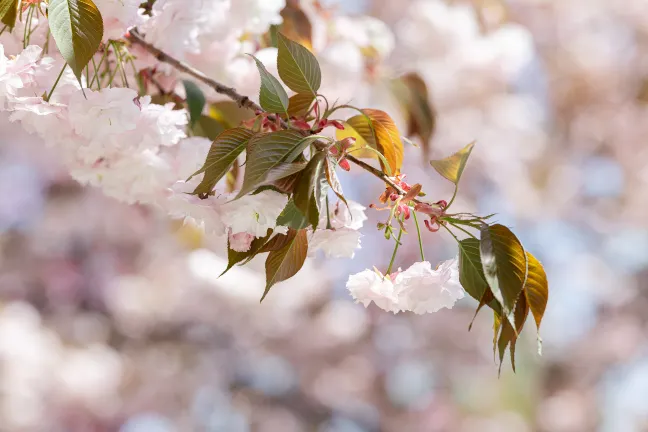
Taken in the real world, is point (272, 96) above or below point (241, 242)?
above

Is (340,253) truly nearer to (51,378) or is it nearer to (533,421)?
(51,378)

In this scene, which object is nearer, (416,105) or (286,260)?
(286,260)

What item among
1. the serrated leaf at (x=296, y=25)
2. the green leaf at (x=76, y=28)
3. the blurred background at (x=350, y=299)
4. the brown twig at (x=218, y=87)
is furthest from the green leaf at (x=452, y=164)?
the blurred background at (x=350, y=299)

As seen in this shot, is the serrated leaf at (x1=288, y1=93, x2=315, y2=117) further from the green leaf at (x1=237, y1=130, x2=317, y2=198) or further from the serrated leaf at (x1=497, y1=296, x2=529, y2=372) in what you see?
the serrated leaf at (x1=497, y1=296, x2=529, y2=372)

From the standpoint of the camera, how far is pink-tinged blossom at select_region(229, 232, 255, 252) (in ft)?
1.67

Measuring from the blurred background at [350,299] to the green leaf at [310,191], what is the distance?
78.9 inches

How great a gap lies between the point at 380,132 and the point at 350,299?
2.61 m

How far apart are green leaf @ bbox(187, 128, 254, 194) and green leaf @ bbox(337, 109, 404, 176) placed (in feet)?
0.43

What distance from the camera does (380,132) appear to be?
58 centimetres

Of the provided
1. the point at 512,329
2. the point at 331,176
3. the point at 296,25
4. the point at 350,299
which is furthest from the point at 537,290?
the point at 350,299

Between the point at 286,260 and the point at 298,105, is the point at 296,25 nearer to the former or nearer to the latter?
the point at 298,105

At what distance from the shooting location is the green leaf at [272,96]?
1.61ft

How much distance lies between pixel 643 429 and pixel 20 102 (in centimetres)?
394

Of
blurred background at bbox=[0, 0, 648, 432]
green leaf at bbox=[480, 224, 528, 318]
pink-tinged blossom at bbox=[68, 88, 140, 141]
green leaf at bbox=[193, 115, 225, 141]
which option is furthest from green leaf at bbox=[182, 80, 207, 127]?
blurred background at bbox=[0, 0, 648, 432]
